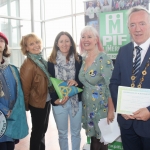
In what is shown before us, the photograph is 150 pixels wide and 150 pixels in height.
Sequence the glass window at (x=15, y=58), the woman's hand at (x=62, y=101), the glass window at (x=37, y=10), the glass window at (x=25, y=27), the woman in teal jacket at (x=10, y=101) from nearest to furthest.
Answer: the woman in teal jacket at (x=10, y=101) → the woman's hand at (x=62, y=101) → the glass window at (x=15, y=58) → the glass window at (x=25, y=27) → the glass window at (x=37, y=10)

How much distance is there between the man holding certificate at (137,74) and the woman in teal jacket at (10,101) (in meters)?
1.01

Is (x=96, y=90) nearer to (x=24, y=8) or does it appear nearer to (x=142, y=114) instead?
(x=142, y=114)

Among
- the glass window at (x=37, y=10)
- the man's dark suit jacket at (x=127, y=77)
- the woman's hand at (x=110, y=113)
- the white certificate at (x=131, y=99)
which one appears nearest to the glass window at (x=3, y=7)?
the glass window at (x=37, y=10)

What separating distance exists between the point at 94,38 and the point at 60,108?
32.6 inches

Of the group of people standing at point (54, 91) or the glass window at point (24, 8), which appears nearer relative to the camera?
the group of people standing at point (54, 91)

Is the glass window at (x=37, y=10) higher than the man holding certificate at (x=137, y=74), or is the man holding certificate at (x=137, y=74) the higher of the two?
the glass window at (x=37, y=10)

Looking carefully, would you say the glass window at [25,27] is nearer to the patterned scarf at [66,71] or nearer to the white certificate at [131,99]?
the patterned scarf at [66,71]

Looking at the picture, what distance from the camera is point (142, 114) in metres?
1.33

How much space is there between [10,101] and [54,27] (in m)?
5.51

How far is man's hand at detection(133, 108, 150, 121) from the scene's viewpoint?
1324 millimetres

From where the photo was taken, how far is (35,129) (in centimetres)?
233

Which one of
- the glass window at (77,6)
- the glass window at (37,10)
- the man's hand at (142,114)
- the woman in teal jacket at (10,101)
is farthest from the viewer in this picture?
the glass window at (37,10)

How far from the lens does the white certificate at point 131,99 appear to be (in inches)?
52.4

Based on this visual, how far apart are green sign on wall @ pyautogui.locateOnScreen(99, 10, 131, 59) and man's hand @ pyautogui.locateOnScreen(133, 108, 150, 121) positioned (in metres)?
1.44
